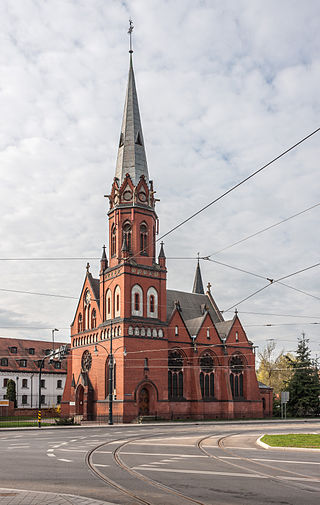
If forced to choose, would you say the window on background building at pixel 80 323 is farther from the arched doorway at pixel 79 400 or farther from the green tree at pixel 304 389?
the green tree at pixel 304 389

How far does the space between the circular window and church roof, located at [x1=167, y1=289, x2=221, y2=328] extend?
1032cm

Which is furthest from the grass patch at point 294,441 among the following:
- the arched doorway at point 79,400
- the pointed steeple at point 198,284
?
the pointed steeple at point 198,284

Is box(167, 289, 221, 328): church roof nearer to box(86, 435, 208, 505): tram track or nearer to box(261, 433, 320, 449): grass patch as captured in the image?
box(261, 433, 320, 449): grass patch

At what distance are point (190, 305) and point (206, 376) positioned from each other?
Result: 9999mm

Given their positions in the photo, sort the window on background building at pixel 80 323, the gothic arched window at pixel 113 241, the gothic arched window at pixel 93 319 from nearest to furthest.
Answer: the gothic arched window at pixel 113 241 → the gothic arched window at pixel 93 319 → the window on background building at pixel 80 323

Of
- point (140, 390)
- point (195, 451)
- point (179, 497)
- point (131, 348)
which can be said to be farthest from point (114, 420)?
point (179, 497)

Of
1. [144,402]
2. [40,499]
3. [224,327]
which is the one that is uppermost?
[224,327]

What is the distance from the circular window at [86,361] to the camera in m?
57.7

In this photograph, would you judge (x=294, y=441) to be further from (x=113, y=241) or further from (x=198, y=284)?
(x=198, y=284)

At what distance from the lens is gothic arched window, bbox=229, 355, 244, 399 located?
2432 inches

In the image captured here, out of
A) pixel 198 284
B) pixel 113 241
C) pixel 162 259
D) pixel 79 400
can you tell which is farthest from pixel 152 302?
pixel 198 284

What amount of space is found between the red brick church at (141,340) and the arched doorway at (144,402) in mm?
99

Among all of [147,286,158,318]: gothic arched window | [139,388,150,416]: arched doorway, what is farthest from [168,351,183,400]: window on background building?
[147,286,158,318]: gothic arched window

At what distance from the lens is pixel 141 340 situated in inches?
2082
